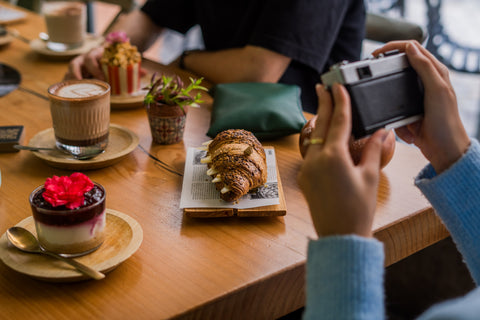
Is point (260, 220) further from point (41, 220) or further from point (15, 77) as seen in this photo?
point (15, 77)

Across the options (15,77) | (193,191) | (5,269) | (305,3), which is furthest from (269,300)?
(15,77)

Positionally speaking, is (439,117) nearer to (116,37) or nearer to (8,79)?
(116,37)

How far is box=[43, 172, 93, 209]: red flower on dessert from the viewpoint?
27.5 inches

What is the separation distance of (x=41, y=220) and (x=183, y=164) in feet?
1.31

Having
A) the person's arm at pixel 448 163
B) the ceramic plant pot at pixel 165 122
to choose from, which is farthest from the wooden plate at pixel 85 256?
the person's arm at pixel 448 163

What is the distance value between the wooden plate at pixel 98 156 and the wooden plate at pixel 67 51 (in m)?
0.61

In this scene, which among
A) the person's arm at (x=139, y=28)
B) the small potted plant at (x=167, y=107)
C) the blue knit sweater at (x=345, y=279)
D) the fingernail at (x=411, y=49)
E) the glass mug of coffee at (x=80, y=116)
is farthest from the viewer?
the person's arm at (x=139, y=28)

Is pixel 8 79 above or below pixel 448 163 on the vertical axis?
below

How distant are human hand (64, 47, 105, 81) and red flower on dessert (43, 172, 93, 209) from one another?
706mm

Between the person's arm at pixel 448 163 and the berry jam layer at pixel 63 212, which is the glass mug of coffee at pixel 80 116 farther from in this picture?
the person's arm at pixel 448 163

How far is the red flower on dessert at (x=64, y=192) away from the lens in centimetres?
70

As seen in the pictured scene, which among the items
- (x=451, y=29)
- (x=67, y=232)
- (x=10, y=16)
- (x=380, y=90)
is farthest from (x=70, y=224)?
(x=451, y=29)

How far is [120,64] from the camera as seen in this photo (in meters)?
1.30

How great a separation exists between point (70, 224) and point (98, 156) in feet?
1.17
